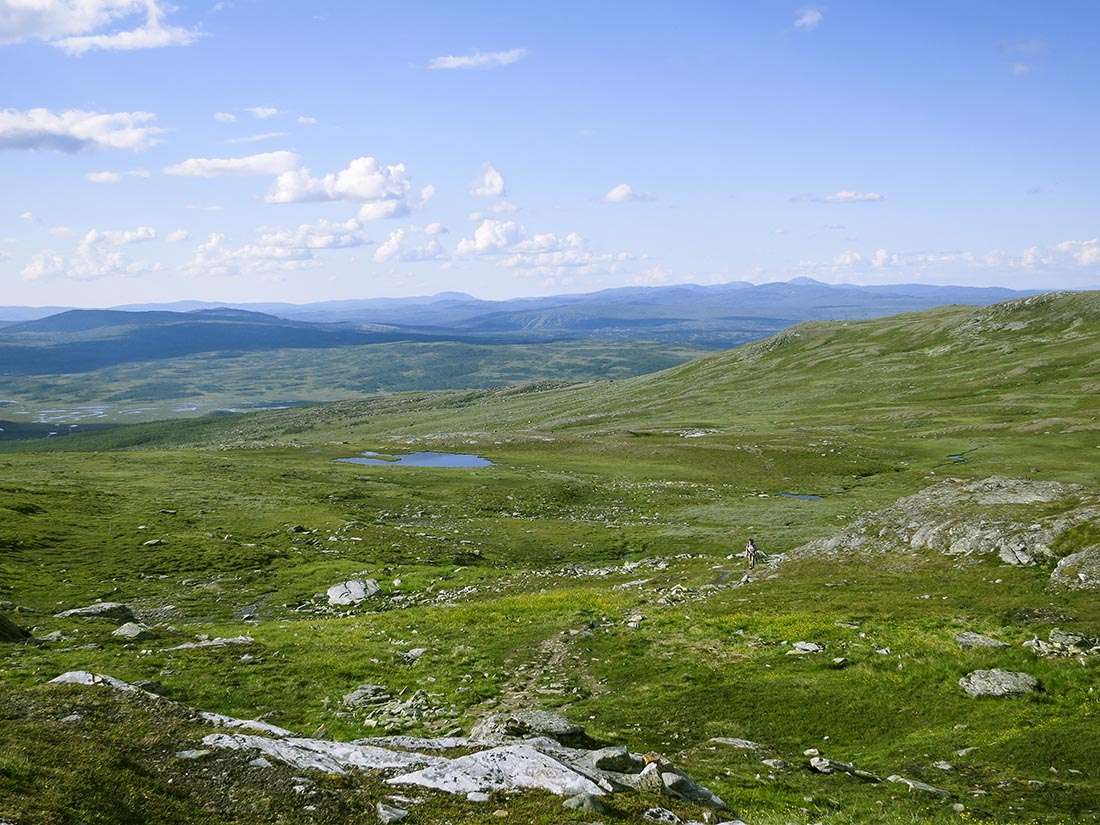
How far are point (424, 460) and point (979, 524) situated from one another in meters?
89.6

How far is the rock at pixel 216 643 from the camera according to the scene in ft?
109

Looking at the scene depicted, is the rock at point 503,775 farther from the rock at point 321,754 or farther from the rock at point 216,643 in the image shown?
the rock at point 216,643

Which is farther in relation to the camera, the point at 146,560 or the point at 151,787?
the point at 146,560

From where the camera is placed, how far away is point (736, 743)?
2330 cm

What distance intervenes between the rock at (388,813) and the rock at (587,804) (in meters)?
3.32

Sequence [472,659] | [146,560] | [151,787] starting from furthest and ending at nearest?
[146,560], [472,659], [151,787]

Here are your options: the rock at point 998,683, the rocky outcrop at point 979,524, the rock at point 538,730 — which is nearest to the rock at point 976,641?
the rock at point 998,683

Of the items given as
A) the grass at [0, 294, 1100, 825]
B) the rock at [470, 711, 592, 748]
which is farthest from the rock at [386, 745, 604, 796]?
the rock at [470, 711, 592, 748]

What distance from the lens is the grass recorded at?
57.9ft

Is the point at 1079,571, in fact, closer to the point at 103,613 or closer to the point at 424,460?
the point at 103,613

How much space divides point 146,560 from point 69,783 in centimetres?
4665

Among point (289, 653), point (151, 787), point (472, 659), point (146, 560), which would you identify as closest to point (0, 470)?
point (146, 560)

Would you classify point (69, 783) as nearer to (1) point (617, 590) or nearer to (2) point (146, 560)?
(1) point (617, 590)

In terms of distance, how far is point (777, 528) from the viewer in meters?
66.3
